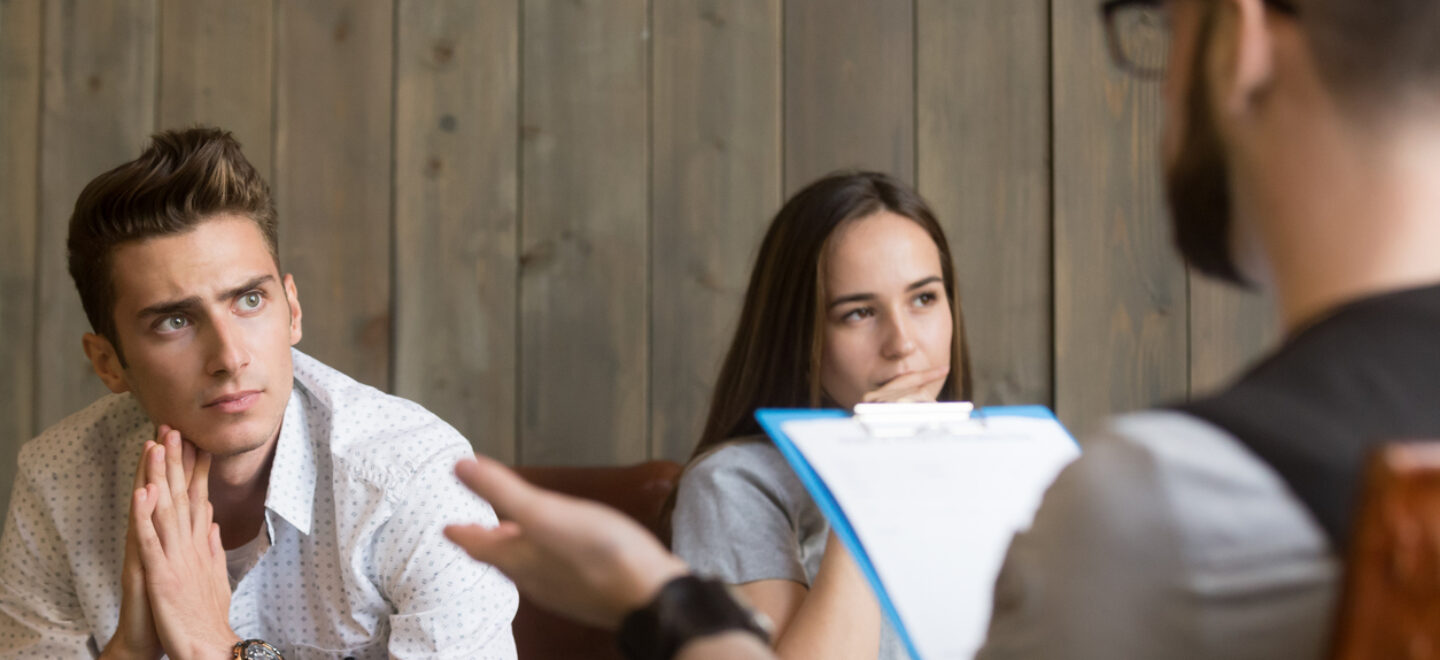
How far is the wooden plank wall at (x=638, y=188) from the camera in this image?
1.68m

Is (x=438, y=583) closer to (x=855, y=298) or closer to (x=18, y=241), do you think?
(x=855, y=298)

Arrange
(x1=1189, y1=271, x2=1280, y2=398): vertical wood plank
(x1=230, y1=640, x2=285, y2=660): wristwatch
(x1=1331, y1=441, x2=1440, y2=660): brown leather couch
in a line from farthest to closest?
(x1=1189, y1=271, x2=1280, y2=398): vertical wood plank, (x1=230, y1=640, x2=285, y2=660): wristwatch, (x1=1331, y1=441, x2=1440, y2=660): brown leather couch

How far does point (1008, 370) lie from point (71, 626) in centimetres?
126

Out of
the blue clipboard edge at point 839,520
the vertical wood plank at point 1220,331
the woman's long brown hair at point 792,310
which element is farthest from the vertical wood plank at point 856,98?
the blue clipboard edge at point 839,520

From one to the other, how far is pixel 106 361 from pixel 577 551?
41.2 inches

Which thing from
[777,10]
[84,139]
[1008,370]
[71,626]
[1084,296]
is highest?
[777,10]

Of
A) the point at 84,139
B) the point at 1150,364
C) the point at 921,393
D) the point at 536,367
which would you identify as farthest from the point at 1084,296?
the point at 84,139

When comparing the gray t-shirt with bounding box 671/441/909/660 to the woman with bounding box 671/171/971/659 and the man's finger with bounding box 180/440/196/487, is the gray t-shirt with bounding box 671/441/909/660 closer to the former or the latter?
the woman with bounding box 671/171/971/659

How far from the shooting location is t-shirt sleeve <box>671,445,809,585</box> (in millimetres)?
1255

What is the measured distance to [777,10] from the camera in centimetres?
170

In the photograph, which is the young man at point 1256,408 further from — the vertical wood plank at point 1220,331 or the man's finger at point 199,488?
the vertical wood plank at point 1220,331

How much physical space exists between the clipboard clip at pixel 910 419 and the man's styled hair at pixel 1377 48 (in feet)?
1.43

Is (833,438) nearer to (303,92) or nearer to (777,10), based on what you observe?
(777,10)

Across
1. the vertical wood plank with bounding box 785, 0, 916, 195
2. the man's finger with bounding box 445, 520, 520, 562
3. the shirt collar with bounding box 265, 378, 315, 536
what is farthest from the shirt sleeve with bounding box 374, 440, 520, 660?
the vertical wood plank with bounding box 785, 0, 916, 195
